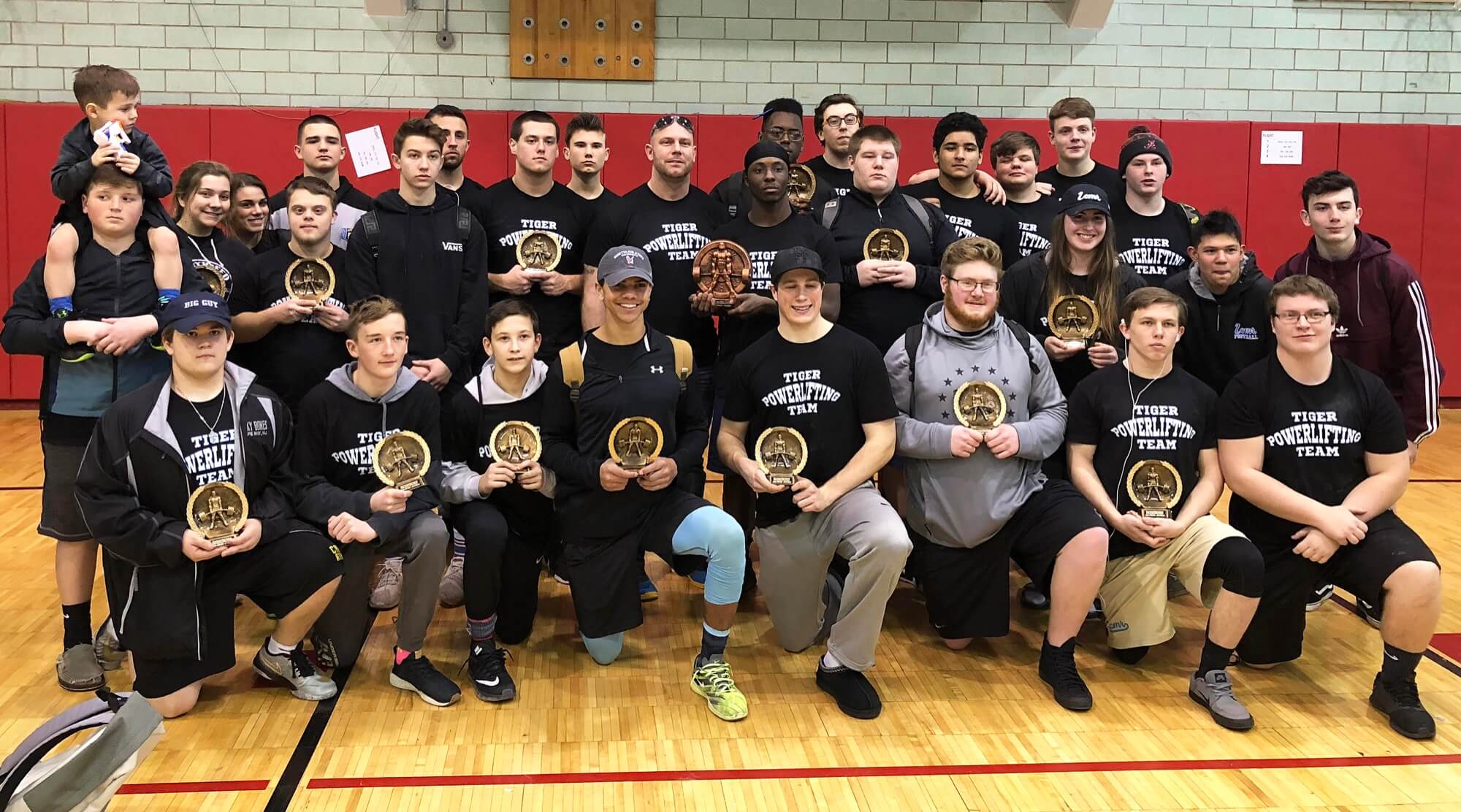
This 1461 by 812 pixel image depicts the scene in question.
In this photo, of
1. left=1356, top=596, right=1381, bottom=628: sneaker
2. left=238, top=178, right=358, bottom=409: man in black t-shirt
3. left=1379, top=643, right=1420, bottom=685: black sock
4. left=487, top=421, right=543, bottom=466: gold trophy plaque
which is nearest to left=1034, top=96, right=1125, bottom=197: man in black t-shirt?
left=1356, top=596, right=1381, bottom=628: sneaker

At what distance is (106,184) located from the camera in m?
4.33

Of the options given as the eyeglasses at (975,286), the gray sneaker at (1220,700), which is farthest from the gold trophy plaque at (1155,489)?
the eyeglasses at (975,286)

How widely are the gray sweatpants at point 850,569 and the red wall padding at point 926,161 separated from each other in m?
6.26

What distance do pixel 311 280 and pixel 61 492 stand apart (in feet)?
4.35

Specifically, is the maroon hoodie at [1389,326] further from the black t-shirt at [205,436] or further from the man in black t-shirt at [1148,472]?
the black t-shirt at [205,436]

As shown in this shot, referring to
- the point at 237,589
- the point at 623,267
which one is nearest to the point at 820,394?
the point at 623,267

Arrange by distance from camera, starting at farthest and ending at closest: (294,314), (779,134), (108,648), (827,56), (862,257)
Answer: (827,56) < (779,134) < (862,257) < (294,314) < (108,648)

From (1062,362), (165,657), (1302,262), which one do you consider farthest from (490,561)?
(1302,262)

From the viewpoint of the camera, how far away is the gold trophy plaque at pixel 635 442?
14.7ft

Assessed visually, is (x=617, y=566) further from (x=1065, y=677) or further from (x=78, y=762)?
(x=78, y=762)

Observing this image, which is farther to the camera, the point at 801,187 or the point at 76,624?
the point at 801,187

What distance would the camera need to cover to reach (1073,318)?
16.9 ft

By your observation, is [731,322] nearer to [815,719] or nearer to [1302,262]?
[815,719]

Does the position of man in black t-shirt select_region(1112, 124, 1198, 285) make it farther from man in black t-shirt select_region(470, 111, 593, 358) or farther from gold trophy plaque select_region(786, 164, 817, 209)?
man in black t-shirt select_region(470, 111, 593, 358)
